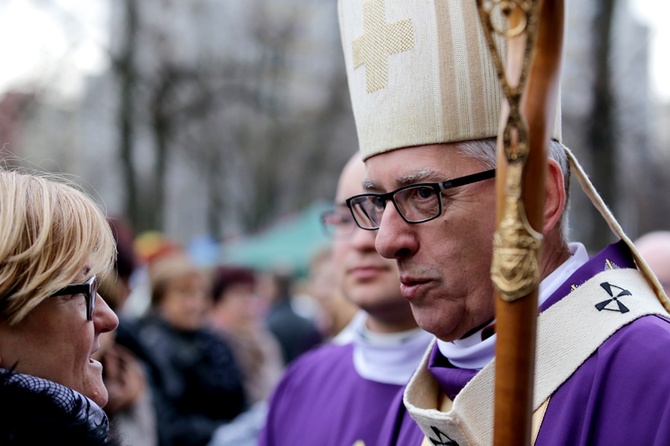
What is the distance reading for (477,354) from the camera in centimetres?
225

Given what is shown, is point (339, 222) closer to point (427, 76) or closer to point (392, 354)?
point (392, 354)

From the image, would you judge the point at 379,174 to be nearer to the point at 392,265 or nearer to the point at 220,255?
the point at 392,265

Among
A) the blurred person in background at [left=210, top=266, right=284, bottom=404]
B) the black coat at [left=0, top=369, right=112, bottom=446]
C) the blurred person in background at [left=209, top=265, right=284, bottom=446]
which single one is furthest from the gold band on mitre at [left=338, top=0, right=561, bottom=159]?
the blurred person in background at [left=210, top=266, right=284, bottom=404]

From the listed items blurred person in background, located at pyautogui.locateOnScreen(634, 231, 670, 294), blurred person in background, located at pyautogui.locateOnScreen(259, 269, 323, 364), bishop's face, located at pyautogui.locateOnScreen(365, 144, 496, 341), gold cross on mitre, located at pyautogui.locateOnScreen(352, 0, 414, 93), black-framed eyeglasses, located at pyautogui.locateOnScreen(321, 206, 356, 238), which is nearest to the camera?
bishop's face, located at pyautogui.locateOnScreen(365, 144, 496, 341)

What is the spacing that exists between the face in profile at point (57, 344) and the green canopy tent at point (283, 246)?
50.0 ft

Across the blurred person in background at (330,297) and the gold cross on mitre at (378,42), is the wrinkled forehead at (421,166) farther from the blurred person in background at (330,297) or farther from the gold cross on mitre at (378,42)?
the blurred person in background at (330,297)

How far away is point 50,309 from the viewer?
2131mm

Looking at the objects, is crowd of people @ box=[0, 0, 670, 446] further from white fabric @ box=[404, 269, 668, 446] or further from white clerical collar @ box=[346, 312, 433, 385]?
white clerical collar @ box=[346, 312, 433, 385]

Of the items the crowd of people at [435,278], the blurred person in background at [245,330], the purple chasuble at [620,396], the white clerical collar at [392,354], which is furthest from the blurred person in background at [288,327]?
the purple chasuble at [620,396]

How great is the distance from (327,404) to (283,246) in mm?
14450

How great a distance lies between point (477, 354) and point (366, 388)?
1674 mm

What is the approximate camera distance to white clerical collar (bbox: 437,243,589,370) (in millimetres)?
Answer: 2219

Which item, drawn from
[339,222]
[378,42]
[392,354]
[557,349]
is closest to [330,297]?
[339,222]

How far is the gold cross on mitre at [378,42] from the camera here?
241 cm
